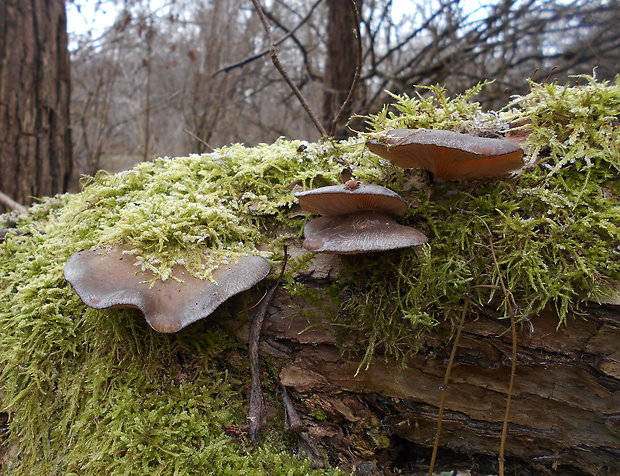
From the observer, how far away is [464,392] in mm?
1736

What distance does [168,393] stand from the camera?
167 cm

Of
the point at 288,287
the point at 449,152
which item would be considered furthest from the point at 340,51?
the point at 288,287

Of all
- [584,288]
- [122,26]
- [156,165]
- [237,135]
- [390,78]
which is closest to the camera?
[584,288]

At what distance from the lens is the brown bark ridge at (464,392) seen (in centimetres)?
159

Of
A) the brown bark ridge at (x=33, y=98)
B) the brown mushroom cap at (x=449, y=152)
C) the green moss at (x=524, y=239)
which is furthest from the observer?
the brown bark ridge at (x=33, y=98)

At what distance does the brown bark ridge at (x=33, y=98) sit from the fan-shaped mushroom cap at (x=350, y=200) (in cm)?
472

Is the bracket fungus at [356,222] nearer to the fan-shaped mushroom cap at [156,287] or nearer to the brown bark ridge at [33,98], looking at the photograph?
the fan-shaped mushroom cap at [156,287]

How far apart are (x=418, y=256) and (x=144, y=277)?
1.20m

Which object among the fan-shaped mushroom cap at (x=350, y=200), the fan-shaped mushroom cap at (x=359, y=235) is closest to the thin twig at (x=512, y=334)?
the fan-shaped mushroom cap at (x=359, y=235)

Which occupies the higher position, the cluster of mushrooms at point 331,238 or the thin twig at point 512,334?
the cluster of mushrooms at point 331,238

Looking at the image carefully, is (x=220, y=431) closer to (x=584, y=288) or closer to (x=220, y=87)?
(x=584, y=288)

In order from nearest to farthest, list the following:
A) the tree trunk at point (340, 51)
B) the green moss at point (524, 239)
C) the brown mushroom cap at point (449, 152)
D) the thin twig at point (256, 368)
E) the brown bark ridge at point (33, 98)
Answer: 1. the brown mushroom cap at point (449, 152)
2. the green moss at point (524, 239)
3. the thin twig at point (256, 368)
4. the brown bark ridge at point (33, 98)
5. the tree trunk at point (340, 51)

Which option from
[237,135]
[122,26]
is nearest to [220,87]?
[237,135]

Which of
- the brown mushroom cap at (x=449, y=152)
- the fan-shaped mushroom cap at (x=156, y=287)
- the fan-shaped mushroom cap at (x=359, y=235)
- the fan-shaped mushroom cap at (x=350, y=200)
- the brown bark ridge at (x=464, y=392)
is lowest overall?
the brown bark ridge at (x=464, y=392)
